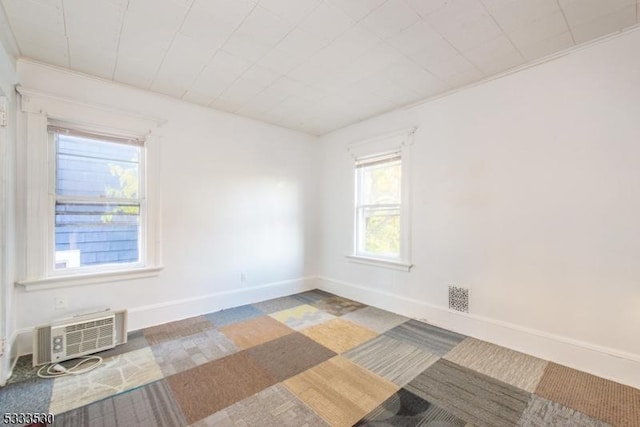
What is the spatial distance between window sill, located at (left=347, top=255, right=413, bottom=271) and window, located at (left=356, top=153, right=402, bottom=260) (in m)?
0.10

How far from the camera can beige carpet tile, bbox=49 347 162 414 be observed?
1.84m

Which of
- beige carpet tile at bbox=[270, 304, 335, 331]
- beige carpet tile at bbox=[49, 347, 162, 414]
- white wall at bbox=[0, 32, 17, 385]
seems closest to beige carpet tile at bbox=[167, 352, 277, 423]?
beige carpet tile at bbox=[49, 347, 162, 414]

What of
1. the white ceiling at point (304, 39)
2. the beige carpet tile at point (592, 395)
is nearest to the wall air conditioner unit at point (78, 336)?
the white ceiling at point (304, 39)

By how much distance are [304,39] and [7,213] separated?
2.66 m

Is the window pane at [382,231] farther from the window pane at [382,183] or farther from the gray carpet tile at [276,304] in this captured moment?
the gray carpet tile at [276,304]

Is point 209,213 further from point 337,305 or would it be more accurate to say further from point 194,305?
point 337,305

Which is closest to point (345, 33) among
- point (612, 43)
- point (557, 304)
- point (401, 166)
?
point (401, 166)

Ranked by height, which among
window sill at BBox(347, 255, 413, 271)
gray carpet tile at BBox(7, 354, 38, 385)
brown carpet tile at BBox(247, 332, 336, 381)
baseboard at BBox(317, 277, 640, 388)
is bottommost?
brown carpet tile at BBox(247, 332, 336, 381)

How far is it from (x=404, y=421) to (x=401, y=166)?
104 inches

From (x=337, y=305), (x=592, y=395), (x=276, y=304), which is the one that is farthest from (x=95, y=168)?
(x=592, y=395)

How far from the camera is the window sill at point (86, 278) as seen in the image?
8.04 feet

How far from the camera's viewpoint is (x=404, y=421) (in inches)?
65.9

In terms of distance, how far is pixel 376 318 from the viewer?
10.9 ft

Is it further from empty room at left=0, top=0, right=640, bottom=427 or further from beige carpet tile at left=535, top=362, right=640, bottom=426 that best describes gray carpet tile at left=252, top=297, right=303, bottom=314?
beige carpet tile at left=535, top=362, right=640, bottom=426
